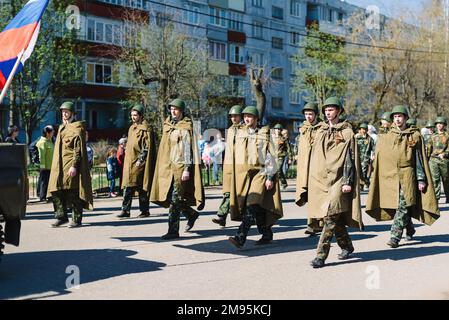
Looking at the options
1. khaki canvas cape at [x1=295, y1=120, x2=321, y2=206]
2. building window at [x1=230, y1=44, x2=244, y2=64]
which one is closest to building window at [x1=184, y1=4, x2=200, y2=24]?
building window at [x1=230, y1=44, x2=244, y2=64]

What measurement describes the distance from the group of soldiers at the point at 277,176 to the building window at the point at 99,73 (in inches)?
1175

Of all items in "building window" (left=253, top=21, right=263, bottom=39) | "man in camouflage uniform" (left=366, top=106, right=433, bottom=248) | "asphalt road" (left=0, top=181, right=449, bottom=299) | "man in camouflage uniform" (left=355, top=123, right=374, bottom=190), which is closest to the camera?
"asphalt road" (left=0, top=181, right=449, bottom=299)

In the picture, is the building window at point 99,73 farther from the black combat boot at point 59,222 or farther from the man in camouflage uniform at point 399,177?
the man in camouflage uniform at point 399,177

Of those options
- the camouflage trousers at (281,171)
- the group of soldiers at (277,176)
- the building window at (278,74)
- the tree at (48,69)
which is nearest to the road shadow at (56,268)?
the group of soldiers at (277,176)

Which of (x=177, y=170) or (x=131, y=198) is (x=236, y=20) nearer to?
(x=131, y=198)

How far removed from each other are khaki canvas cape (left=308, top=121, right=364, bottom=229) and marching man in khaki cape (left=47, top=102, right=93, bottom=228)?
455 cm

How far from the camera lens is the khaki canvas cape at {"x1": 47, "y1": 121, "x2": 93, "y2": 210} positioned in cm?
1077

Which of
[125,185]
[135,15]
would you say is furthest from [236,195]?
[135,15]

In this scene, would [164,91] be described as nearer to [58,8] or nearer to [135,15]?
[58,8]

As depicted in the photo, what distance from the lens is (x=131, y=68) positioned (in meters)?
34.6

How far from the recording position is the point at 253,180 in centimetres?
889

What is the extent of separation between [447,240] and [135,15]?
29.9 meters

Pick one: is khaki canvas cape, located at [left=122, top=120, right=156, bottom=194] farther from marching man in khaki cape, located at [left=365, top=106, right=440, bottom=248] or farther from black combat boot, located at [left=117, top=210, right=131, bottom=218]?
marching man in khaki cape, located at [left=365, top=106, right=440, bottom=248]

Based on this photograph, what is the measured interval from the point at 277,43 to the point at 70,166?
47929 mm
